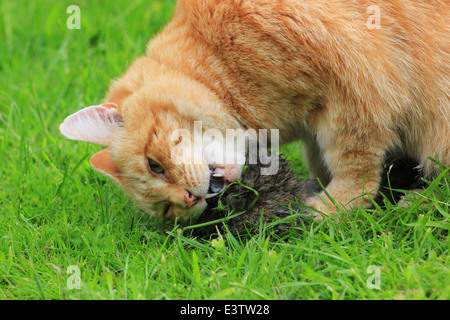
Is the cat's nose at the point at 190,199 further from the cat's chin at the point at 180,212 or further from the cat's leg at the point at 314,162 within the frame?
the cat's leg at the point at 314,162

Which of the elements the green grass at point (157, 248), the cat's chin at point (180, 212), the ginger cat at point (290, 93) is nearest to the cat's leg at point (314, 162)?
the green grass at point (157, 248)

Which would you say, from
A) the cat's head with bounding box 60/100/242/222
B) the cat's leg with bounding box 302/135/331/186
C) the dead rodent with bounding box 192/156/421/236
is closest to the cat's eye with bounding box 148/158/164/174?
the cat's head with bounding box 60/100/242/222

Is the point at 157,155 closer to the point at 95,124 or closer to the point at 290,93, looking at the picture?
the point at 95,124

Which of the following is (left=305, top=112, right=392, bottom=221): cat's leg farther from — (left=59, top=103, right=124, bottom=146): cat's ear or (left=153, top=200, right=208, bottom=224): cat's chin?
(left=59, top=103, right=124, bottom=146): cat's ear

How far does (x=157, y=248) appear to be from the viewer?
276 cm

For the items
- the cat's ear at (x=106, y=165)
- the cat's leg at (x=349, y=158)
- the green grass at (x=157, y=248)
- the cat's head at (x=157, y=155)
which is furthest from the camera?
the cat's ear at (x=106, y=165)

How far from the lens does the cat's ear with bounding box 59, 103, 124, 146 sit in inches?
114

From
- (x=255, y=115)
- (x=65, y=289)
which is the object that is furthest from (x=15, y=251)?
(x=255, y=115)

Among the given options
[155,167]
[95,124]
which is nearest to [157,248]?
[155,167]

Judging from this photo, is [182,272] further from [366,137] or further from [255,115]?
[366,137]

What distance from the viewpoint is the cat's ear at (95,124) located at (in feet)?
9.50

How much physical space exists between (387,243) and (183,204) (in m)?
1.02

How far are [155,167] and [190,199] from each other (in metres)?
0.27

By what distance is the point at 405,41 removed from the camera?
2867 millimetres
